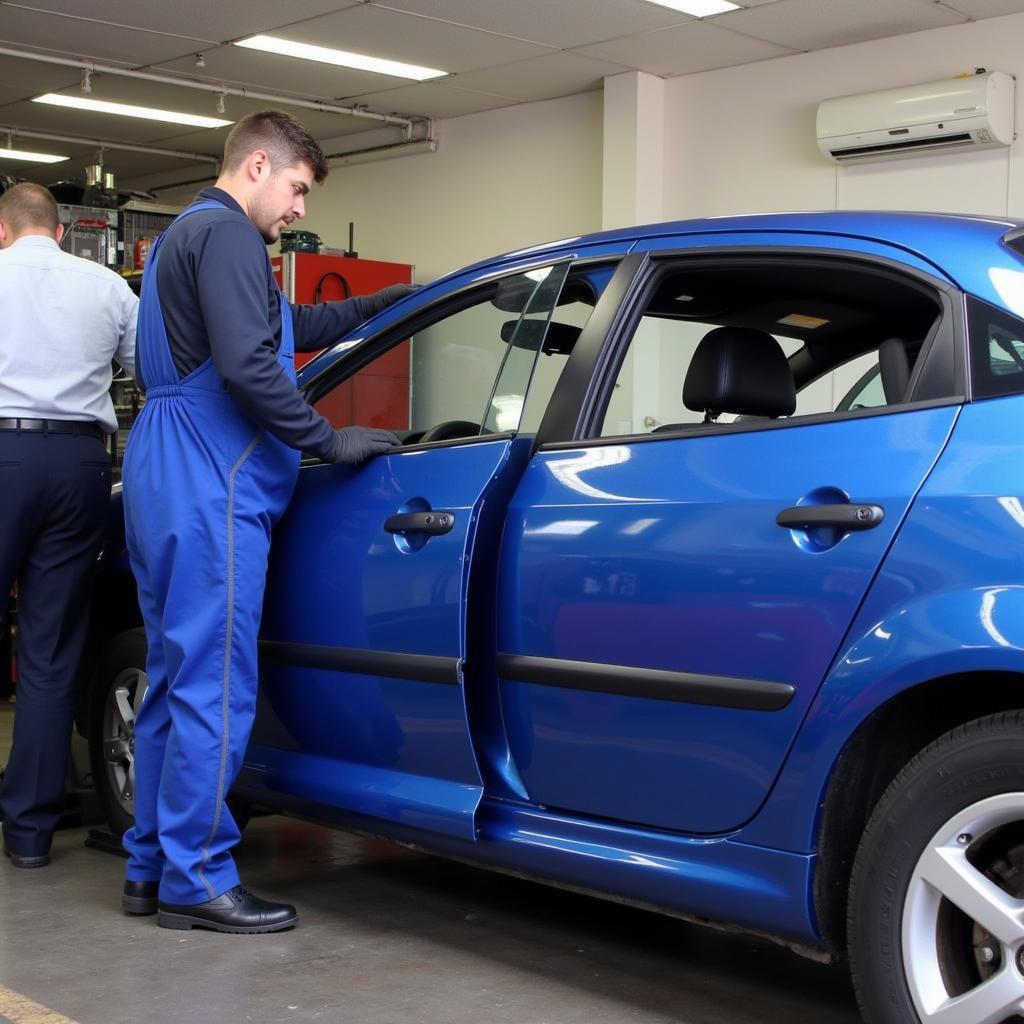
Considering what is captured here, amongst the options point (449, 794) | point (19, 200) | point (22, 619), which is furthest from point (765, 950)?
point (19, 200)

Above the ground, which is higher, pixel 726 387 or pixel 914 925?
pixel 726 387

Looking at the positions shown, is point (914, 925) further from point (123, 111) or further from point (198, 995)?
point (123, 111)

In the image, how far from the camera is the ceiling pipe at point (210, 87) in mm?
9078

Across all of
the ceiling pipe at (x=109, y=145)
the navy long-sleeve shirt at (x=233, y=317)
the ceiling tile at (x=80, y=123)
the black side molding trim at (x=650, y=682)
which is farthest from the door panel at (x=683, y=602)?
the ceiling pipe at (x=109, y=145)

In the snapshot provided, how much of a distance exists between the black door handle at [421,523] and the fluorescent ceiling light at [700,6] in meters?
5.49

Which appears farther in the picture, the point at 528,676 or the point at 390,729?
the point at 390,729

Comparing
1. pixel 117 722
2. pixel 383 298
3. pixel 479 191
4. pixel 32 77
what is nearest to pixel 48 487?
pixel 117 722

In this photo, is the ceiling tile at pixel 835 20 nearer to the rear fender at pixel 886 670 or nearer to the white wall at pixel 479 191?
the white wall at pixel 479 191

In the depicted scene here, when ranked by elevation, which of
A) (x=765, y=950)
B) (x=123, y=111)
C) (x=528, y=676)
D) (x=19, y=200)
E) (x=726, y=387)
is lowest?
(x=765, y=950)

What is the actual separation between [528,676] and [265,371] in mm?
815

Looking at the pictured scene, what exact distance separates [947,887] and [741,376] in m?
1.00

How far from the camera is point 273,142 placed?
3.08 metres

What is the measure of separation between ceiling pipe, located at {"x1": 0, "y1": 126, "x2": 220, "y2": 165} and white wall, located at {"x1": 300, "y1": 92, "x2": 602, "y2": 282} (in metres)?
1.53

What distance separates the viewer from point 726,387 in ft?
8.51
